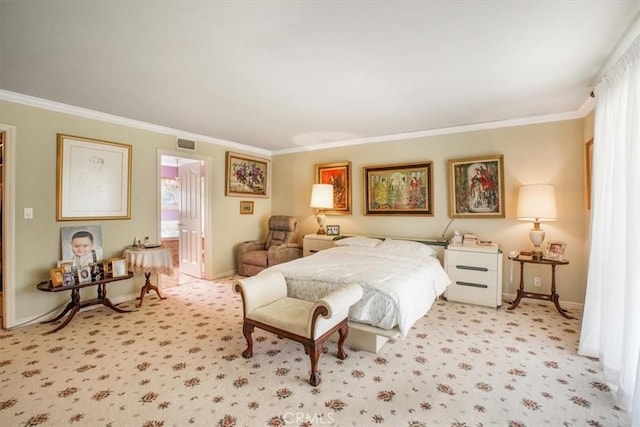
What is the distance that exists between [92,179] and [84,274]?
46.6 inches

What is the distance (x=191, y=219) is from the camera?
17.3 ft

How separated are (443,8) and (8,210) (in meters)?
4.39

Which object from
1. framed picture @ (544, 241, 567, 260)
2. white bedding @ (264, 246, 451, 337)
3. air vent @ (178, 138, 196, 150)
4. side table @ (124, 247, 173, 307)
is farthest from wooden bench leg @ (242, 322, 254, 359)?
framed picture @ (544, 241, 567, 260)

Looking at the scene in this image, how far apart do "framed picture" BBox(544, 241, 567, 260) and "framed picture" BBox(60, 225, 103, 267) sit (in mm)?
5599

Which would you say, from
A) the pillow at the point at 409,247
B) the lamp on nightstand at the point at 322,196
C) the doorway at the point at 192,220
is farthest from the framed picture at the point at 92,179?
the pillow at the point at 409,247

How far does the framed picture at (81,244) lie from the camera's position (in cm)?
339

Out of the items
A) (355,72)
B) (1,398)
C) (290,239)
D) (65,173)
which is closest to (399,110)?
(355,72)

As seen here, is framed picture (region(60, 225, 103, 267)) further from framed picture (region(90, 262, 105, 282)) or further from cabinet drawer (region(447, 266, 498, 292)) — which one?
cabinet drawer (region(447, 266, 498, 292))

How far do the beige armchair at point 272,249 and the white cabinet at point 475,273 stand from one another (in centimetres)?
262

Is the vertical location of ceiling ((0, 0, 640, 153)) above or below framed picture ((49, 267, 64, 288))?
above

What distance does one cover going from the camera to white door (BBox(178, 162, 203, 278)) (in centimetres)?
510

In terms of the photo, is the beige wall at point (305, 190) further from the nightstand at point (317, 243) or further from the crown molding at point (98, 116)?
the nightstand at point (317, 243)

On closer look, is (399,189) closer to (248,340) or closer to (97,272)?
(248,340)

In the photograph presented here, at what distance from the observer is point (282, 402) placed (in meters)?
1.92
